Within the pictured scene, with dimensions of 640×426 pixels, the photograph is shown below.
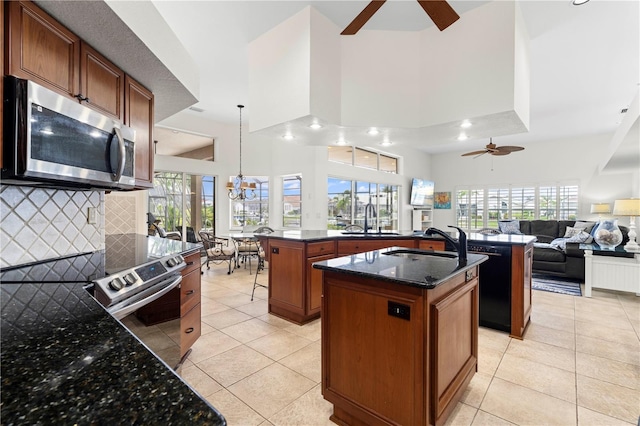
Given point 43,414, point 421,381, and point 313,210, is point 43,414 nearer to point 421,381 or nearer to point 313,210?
point 421,381

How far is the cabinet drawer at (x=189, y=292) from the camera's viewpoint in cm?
214

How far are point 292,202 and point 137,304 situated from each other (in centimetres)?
575

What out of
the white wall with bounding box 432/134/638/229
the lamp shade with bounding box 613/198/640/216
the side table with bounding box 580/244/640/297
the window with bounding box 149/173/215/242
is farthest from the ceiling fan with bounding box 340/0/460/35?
the white wall with bounding box 432/134/638/229

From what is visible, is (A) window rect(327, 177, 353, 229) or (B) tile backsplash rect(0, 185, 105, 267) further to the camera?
(A) window rect(327, 177, 353, 229)

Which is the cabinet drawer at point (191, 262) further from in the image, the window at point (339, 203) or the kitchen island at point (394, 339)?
the window at point (339, 203)

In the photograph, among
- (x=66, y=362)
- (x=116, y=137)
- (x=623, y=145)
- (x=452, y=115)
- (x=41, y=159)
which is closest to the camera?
(x=66, y=362)

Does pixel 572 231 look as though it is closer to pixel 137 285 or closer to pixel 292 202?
pixel 292 202

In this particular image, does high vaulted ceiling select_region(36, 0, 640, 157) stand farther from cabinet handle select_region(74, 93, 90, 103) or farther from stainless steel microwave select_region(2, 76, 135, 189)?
stainless steel microwave select_region(2, 76, 135, 189)

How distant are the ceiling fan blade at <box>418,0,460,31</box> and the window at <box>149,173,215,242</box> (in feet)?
19.7

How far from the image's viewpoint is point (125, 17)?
163 centimetres

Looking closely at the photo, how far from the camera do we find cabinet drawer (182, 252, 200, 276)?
87.7 inches

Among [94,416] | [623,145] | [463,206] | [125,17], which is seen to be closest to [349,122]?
[125,17]

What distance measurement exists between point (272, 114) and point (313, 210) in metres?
3.47

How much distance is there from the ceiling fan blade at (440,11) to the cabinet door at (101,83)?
2027 mm
